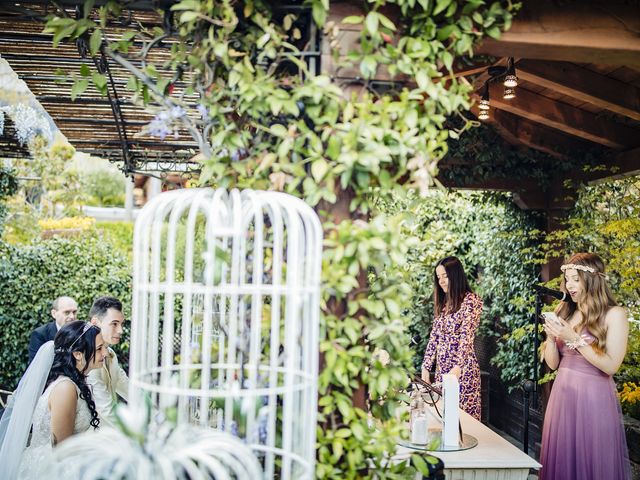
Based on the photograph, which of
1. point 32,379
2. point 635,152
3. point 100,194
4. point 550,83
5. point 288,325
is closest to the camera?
point 288,325

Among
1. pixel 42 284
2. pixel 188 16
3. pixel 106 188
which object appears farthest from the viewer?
pixel 106 188

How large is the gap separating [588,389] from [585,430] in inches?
8.7

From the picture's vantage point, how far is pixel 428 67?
2.29 metres

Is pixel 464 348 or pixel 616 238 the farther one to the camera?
pixel 616 238

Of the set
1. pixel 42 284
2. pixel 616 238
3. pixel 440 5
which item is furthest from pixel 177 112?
pixel 42 284

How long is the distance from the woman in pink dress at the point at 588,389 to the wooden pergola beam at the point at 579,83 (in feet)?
3.60

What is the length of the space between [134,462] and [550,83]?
3.41 m

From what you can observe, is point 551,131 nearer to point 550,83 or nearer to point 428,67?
point 550,83

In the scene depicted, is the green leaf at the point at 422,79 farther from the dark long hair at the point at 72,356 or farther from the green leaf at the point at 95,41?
the dark long hair at the point at 72,356

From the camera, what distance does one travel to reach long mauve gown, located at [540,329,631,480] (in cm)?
351

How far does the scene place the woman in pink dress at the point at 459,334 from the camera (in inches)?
175

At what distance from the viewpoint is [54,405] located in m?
2.97

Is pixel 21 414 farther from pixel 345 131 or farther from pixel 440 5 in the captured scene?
pixel 440 5

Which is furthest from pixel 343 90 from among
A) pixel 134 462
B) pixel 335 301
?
pixel 134 462
